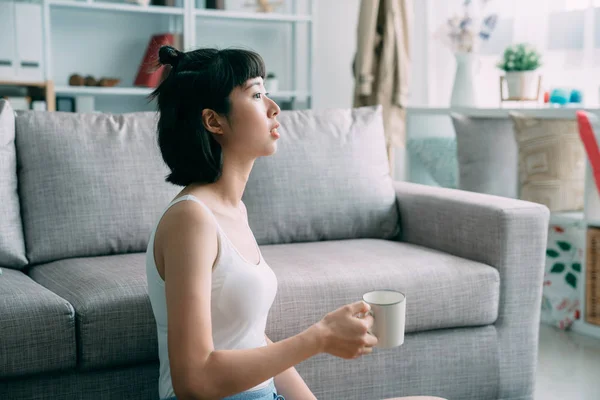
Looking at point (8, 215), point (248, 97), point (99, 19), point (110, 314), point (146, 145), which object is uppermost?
point (99, 19)

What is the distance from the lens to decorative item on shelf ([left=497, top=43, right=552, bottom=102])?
3459 mm

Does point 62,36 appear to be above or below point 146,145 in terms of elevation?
above

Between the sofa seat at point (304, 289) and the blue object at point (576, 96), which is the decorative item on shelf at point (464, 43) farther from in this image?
the sofa seat at point (304, 289)

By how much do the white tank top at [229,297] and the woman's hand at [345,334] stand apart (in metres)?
0.16

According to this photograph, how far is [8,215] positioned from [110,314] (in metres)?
0.56

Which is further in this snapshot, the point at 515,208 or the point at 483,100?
the point at 483,100

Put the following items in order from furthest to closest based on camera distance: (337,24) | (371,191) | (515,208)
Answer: (337,24) → (371,191) → (515,208)

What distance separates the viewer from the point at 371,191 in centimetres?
252

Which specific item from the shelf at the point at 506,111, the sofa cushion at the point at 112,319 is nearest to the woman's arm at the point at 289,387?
the sofa cushion at the point at 112,319

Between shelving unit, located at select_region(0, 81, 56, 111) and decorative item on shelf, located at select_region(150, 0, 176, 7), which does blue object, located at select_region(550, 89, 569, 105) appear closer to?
decorative item on shelf, located at select_region(150, 0, 176, 7)

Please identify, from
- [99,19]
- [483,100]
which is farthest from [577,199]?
[99,19]

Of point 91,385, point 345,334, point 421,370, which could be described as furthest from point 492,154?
point 345,334

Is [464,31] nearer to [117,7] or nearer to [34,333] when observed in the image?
[117,7]

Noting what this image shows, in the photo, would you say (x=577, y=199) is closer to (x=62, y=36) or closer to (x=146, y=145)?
(x=146, y=145)
